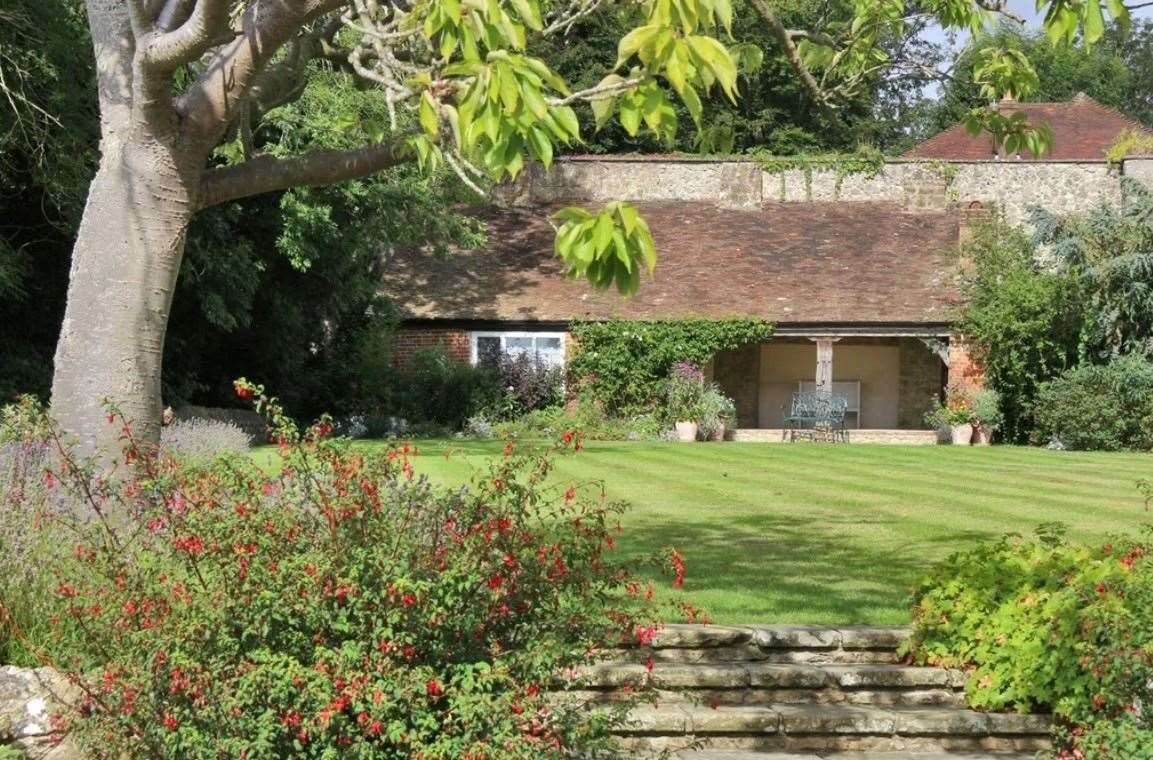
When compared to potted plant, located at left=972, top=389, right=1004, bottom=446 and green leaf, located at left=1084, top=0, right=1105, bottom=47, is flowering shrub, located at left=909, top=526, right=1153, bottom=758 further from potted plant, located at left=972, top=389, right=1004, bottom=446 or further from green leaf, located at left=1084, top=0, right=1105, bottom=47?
potted plant, located at left=972, top=389, right=1004, bottom=446

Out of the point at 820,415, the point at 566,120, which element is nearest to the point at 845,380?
the point at 820,415

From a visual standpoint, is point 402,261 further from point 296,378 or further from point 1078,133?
point 1078,133

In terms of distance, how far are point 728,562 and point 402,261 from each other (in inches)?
886

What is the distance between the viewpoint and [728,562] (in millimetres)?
10281

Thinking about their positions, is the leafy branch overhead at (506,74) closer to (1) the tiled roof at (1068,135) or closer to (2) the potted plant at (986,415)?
(2) the potted plant at (986,415)

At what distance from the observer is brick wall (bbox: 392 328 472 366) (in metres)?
29.1

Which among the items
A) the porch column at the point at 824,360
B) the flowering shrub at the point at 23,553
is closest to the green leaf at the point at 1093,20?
the flowering shrub at the point at 23,553

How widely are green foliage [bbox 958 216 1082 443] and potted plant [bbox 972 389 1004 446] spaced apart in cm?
50

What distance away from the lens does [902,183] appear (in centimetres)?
3328

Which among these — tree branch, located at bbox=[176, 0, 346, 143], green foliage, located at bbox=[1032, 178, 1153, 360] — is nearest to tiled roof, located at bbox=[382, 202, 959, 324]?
green foliage, located at bbox=[1032, 178, 1153, 360]

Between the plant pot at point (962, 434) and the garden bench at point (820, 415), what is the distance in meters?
2.13

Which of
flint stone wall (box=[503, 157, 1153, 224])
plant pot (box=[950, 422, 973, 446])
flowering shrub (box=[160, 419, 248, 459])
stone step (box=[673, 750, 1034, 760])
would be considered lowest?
stone step (box=[673, 750, 1034, 760])

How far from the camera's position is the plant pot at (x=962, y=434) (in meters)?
27.4

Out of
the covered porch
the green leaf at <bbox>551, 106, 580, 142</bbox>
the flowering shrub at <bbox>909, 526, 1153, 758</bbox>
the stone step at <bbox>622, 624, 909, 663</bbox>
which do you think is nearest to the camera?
the green leaf at <bbox>551, 106, 580, 142</bbox>
